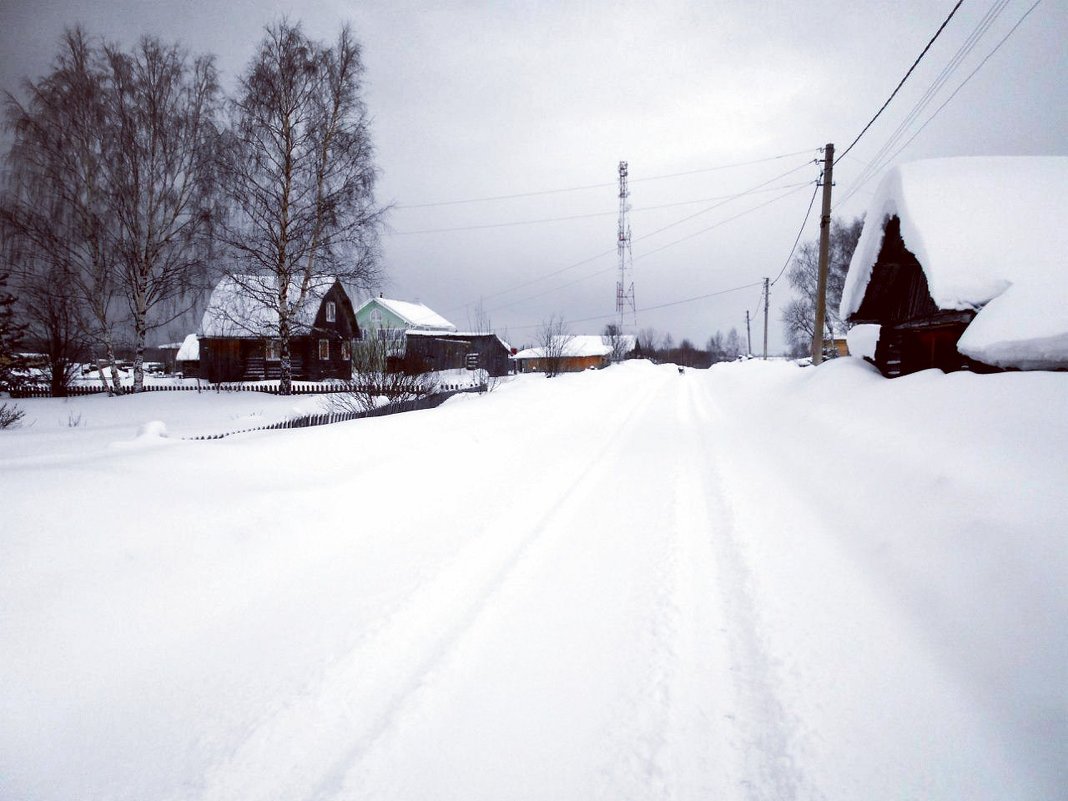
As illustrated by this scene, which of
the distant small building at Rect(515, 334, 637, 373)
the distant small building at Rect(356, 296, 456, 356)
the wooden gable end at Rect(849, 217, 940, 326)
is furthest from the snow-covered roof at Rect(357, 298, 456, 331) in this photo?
the wooden gable end at Rect(849, 217, 940, 326)

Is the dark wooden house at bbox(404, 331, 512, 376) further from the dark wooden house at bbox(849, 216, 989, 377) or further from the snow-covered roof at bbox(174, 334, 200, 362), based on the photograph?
the dark wooden house at bbox(849, 216, 989, 377)

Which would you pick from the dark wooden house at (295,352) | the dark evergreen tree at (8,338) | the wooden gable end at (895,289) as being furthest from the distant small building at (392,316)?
the wooden gable end at (895,289)

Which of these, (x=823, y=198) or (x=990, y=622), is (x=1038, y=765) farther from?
(x=823, y=198)

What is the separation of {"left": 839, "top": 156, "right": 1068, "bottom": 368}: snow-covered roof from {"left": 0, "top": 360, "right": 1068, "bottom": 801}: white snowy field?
0.74 metres

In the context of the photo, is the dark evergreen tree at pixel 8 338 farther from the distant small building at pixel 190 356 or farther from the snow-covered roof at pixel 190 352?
the snow-covered roof at pixel 190 352

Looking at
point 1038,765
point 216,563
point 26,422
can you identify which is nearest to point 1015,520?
point 1038,765

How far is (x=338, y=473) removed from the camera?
188 inches

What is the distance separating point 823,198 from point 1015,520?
48.2 feet

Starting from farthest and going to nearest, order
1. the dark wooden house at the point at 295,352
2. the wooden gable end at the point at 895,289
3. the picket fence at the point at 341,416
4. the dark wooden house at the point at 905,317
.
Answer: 1. the dark wooden house at the point at 295,352
2. the picket fence at the point at 341,416
3. the wooden gable end at the point at 895,289
4. the dark wooden house at the point at 905,317

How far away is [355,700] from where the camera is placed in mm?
2129

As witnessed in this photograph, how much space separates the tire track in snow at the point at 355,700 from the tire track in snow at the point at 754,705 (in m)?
1.47

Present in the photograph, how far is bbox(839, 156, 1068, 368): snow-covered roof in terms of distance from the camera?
4.92 meters

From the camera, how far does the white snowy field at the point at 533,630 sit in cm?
182

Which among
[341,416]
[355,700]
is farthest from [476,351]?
[355,700]
